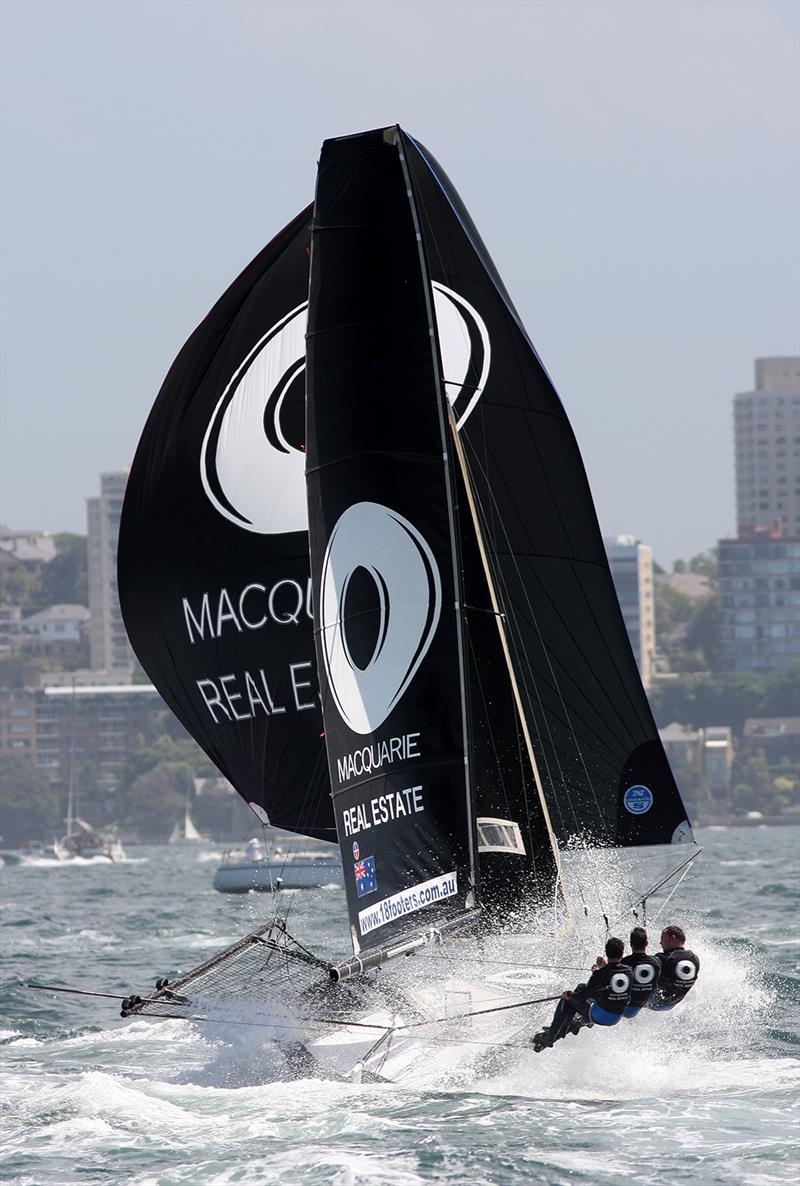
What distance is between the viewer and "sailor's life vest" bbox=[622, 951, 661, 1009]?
9.73 meters

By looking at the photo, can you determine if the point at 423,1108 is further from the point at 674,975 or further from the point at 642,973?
the point at 674,975

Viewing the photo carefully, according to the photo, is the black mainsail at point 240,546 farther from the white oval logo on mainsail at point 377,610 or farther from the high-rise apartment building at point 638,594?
the high-rise apartment building at point 638,594

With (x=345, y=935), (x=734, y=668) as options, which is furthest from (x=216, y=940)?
(x=734, y=668)

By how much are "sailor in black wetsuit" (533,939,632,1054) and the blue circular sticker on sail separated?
1.90 m

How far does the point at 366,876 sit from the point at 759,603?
108 m

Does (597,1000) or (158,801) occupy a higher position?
(597,1000)

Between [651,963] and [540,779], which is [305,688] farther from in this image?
[651,963]

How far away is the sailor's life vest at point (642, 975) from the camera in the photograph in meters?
9.73

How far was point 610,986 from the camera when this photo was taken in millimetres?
9664

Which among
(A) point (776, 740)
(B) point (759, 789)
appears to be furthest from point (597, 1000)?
(A) point (776, 740)

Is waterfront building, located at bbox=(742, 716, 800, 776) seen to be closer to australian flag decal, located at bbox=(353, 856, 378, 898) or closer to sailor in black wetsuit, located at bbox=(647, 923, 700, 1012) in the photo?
australian flag decal, located at bbox=(353, 856, 378, 898)

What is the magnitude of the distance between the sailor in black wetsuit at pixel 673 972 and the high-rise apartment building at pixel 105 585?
388 feet

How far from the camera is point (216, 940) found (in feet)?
67.2

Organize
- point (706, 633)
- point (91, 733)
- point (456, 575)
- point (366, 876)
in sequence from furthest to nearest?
1. point (706, 633)
2. point (91, 733)
3. point (366, 876)
4. point (456, 575)
